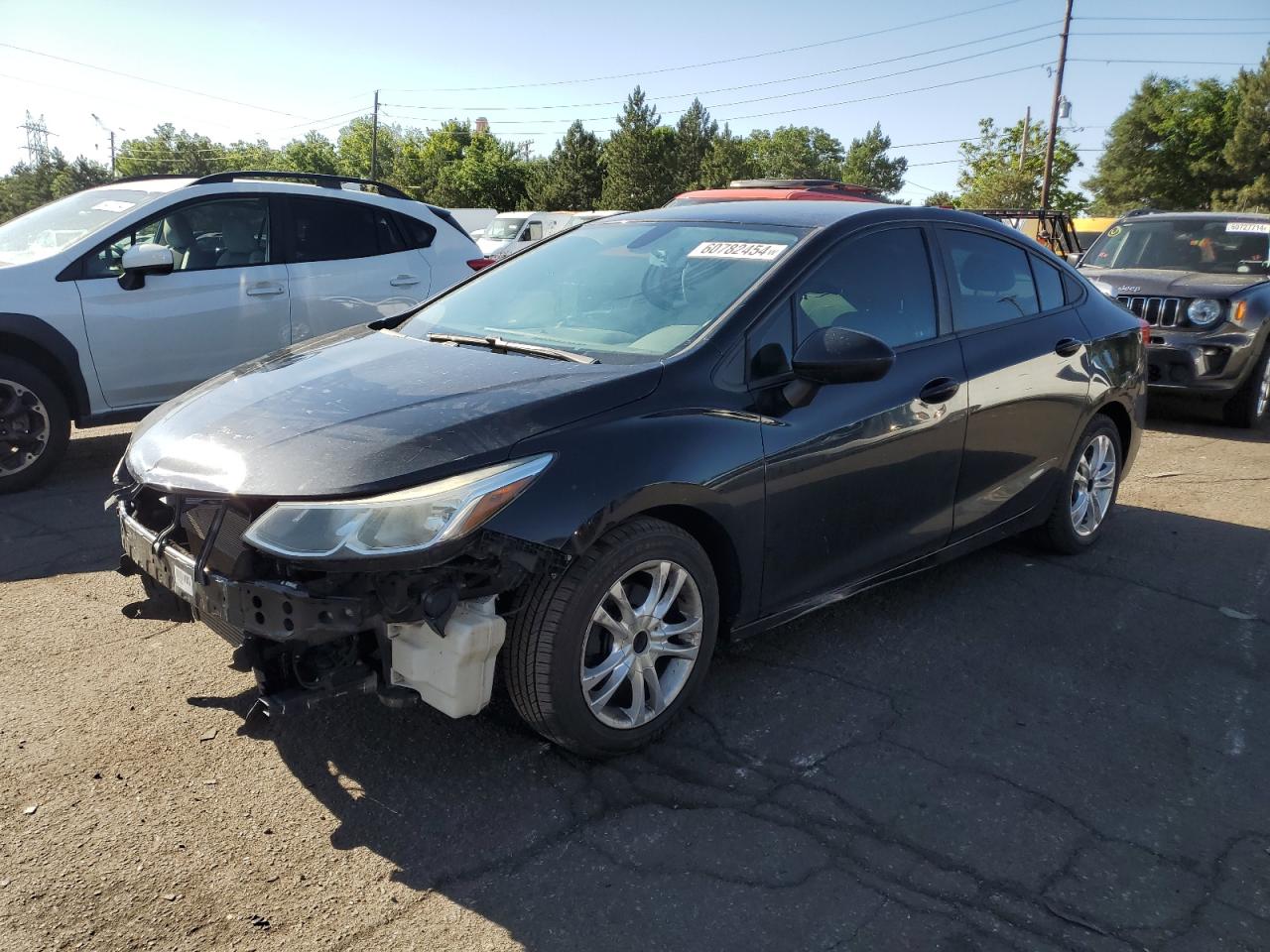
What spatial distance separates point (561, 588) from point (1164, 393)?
846cm

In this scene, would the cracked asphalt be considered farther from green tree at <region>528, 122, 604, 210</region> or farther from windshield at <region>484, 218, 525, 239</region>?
green tree at <region>528, 122, 604, 210</region>

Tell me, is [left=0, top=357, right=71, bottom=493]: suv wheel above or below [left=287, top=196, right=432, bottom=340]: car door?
below

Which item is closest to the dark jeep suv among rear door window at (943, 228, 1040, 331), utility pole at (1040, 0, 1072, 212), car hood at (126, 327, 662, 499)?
rear door window at (943, 228, 1040, 331)

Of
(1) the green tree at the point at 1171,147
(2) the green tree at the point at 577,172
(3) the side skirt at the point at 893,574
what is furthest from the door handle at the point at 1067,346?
(1) the green tree at the point at 1171,147

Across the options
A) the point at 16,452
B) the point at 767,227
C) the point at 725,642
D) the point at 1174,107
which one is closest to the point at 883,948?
the point at 725,642

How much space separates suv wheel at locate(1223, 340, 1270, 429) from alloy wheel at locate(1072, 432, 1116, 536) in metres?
4.53

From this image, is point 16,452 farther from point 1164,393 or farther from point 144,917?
point 1164,393

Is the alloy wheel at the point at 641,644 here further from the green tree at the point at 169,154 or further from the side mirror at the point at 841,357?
the green tree at the point at 169,154

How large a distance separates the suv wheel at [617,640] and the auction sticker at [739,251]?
3.85 ft

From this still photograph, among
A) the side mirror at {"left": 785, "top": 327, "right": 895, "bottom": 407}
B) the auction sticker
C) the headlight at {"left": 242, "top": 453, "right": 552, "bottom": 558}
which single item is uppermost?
the auction sticker

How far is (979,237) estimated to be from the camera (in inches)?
179

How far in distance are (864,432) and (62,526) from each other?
4211mm

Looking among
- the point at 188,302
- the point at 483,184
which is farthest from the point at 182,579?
the point at 483,184

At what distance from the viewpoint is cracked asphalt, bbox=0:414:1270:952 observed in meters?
2.50
